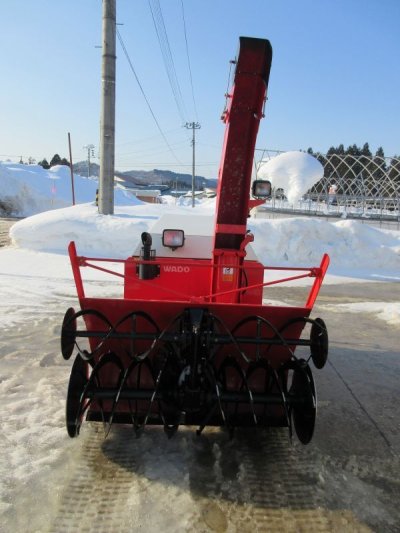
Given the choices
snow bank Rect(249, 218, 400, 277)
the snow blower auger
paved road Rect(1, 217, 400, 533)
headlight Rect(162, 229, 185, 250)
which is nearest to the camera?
paved road Rect(1, 217, 400, 533)

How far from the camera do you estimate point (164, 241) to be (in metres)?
4.65

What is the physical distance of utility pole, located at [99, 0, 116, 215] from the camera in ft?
46.4

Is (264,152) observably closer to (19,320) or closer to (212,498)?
(19,320)

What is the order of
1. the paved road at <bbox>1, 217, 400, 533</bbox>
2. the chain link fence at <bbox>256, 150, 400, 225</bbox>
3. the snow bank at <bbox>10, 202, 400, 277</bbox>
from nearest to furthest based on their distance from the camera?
the paved road at <bbox>1, 217, 400, 533</bbox> → the snow bank at <bbox>10, 202, 400, 277</bbox> → the chain link fence at <bbox>256, 150, 400, 225</bbox>

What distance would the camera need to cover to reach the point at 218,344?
10.1ft

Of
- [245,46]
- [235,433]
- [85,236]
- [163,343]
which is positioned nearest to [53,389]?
[163,343]

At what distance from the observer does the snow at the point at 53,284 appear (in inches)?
126

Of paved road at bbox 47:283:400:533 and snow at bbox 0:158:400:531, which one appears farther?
snow at bbox 0:158:400:531

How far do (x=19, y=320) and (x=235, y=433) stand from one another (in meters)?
4.44

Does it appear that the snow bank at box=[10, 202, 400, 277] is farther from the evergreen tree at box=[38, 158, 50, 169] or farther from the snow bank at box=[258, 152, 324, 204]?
the evergreen tree at box=[38, 158, 50, 169]

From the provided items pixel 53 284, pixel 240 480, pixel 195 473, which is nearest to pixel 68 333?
pixel 195 473

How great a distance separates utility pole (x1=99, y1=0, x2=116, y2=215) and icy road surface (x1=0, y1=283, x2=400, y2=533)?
11.4 metres

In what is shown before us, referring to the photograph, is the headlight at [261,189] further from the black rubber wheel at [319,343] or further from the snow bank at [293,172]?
the snow bank at [293,172]

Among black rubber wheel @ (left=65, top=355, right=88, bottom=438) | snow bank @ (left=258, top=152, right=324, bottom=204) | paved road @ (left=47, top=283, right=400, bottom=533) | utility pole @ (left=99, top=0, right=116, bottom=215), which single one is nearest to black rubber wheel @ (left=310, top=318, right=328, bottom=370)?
paved road @ (left=47, top=283, right=400, bottom=533)
